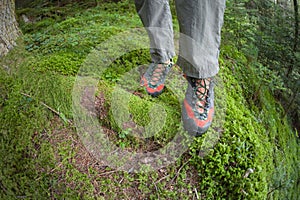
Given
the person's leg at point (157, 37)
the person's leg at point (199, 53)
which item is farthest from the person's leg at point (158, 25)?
the person's leg at point (199, 53)

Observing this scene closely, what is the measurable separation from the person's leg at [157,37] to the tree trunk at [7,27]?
120 centimetres

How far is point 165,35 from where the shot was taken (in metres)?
2.06

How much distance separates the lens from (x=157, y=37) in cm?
205

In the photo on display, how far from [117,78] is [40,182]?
1.04 metres

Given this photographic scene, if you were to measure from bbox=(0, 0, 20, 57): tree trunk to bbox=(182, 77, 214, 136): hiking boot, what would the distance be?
160 centimetres

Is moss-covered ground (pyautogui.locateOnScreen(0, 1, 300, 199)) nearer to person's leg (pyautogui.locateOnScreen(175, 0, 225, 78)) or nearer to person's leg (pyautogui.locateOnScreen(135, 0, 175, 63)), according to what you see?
person's leg (pyautogui.locateOnScreen(135, 0, 175, 63))

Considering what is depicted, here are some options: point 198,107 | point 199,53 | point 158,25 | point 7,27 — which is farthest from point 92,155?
point 7,27

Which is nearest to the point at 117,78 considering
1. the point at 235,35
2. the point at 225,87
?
the point at 225,87

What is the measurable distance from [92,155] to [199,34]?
3.31ft

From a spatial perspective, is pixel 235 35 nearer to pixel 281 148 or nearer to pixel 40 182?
pixel 281 148

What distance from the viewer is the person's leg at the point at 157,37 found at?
1.98 meters

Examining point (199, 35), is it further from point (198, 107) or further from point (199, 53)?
point (198, 107)

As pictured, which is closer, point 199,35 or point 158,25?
point 199,35

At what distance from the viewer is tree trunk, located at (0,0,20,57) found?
2.28 m
